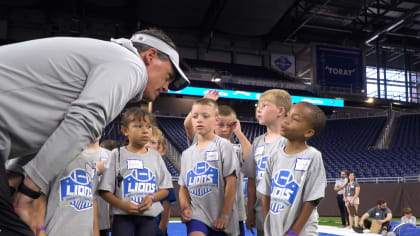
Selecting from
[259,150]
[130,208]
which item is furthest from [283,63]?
[130,208]

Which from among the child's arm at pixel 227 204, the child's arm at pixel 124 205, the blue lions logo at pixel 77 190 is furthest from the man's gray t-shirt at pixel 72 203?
the child's arm at pixel 227 204

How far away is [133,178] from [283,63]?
26046 mm

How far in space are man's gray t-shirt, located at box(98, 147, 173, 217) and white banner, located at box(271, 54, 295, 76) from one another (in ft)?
83.2

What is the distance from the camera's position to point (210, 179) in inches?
132

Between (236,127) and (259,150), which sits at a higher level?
(236,127)

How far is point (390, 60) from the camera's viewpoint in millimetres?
32219

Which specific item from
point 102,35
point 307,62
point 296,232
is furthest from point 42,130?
point 307,62

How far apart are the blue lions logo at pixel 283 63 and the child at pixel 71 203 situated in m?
26.1

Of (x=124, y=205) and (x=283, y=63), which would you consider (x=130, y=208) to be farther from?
(x=283, y=63)

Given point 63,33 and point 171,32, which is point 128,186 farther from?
point 171,32

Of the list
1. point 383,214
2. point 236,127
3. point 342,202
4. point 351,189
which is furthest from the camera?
point 342,202

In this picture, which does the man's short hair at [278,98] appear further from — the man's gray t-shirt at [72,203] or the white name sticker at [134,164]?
the man's gray t-shirt at [72,203]

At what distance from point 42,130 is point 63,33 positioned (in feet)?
71.4

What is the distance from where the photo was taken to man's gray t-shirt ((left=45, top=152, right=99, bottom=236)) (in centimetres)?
273
